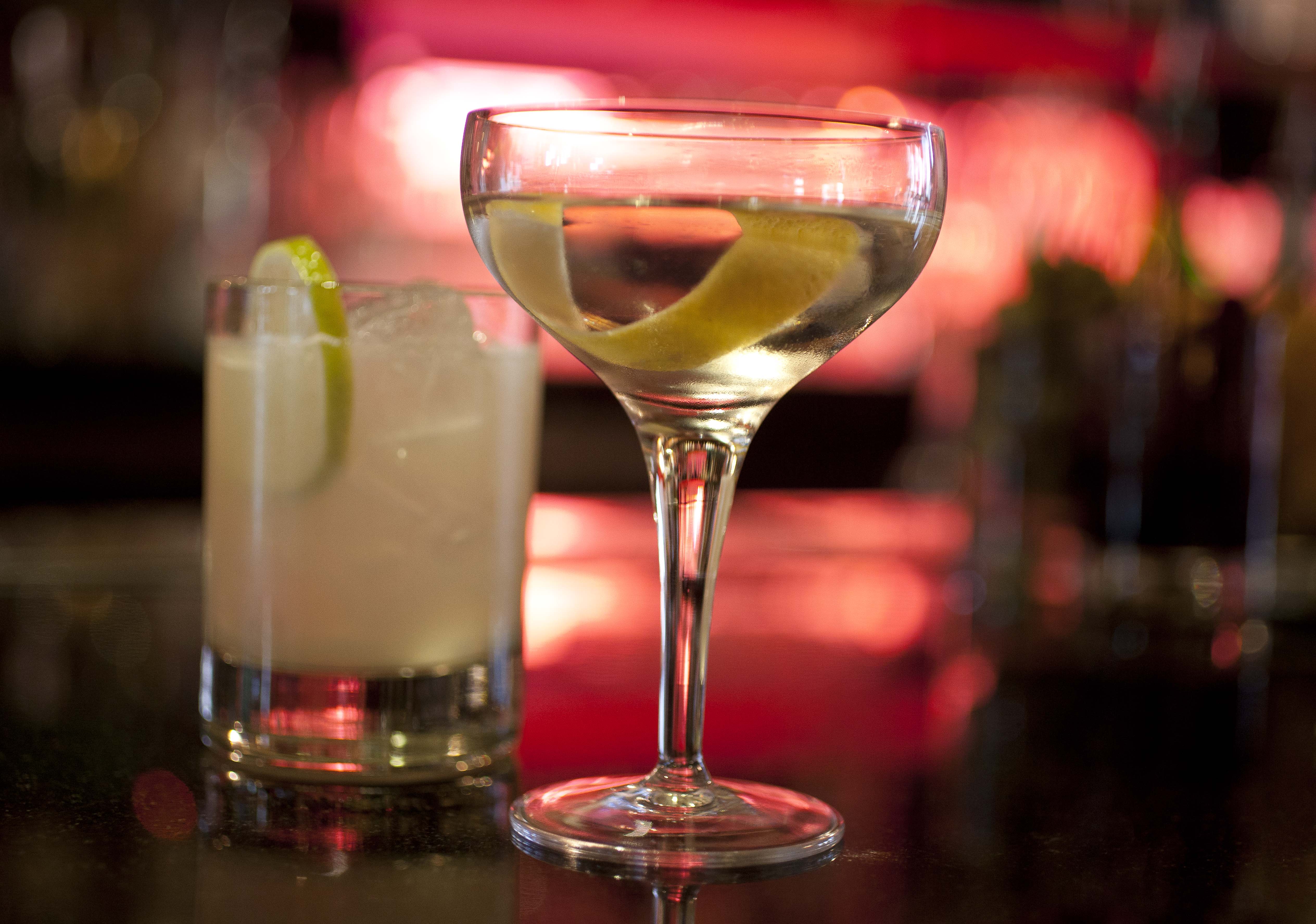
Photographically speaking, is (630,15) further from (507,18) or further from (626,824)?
(626,824)

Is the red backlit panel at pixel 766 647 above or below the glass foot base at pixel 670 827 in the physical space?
below

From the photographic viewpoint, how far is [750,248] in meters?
0.50

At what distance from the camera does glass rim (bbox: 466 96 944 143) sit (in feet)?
1.63

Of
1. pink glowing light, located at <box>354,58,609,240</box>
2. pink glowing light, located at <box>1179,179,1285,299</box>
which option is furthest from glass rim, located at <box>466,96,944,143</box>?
pink glowing light, located at <box>1179,179,1285,299</box>

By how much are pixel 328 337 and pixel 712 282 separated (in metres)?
0.17

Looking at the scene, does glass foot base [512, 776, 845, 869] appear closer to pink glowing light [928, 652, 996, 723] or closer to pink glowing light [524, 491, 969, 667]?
pink glowing light [928, 652, 996, 723]

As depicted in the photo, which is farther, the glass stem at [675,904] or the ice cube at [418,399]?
the ice cube at [418,399]

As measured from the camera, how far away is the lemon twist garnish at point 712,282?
51 centimetres

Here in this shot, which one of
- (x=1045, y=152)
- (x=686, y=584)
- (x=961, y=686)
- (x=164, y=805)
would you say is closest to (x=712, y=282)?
(x=686, y=584)

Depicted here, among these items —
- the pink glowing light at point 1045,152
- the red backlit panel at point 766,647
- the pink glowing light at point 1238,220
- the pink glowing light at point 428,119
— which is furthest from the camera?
the pink glowing light at point 1045,152

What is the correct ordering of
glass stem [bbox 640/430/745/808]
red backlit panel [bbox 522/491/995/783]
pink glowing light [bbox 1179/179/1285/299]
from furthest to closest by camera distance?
pink glowing light [bbox 1179/179/1285/299] → red backlit panel [bbox 522/491/995/783] → glass stem [bbox 640/430/745/808]

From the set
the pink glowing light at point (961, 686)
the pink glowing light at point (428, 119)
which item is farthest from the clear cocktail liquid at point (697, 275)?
the pink glowing light at point (428, 119)

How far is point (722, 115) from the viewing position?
0.50 meters

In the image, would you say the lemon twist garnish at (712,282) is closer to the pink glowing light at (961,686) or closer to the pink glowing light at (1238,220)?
the pink glowing light at (961,686)
